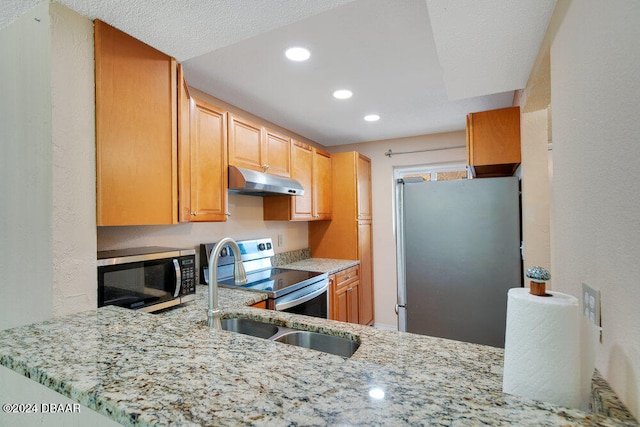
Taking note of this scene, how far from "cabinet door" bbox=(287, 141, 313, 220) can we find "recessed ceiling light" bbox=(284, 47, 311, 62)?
1.16m

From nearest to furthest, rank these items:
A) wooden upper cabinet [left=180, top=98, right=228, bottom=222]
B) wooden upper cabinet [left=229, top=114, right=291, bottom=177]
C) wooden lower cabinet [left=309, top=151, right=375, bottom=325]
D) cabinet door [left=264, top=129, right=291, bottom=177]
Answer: wooden upper cabinet [left=180, top=98, right=228, bottom=222], wooden upper cabinet [left=229, top=114, right=291, bottom=177], cabinet door [left=264, top=129, right=291, bottom=177], wooden lower cabinet [left=309, top=151, right=375, bottom=325]

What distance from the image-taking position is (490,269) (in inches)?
76.5

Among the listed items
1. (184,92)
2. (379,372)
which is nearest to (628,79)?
(379,372)

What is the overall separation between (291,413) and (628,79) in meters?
0.86

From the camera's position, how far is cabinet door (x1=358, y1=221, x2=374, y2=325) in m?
3.58

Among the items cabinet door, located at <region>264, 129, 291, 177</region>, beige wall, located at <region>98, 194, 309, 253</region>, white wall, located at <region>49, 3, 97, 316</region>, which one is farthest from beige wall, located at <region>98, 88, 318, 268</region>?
white wall, located at <region>49, 3, 97, 316</region>

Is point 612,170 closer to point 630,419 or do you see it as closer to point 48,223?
point 630,419

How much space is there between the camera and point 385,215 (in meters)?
3.88

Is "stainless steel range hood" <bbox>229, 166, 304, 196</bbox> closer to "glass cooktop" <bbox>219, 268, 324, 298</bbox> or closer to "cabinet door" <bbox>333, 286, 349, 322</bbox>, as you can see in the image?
"glass cooktop" <bbox>219, 268, 324, 298</bbox>

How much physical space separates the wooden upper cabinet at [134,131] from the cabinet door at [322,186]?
1.85 m

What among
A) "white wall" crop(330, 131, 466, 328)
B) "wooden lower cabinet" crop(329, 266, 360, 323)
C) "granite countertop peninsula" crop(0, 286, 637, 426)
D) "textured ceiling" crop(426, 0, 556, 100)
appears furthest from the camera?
"white wall" crop(330, 131, 466, 328)

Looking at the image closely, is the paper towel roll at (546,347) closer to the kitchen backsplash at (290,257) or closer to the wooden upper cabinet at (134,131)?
the wooden upper cabinet at (134,131)

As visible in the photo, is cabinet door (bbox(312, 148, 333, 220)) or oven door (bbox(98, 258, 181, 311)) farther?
cabinet door (bbox(312, 148, 333, 220))

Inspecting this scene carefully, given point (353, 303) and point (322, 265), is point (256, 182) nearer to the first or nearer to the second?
point (322, 265)
